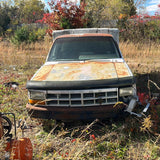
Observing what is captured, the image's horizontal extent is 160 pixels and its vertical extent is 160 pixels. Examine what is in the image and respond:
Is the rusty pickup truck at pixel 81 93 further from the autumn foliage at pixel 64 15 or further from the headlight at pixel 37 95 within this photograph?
the autumn foliage at pixel 64 15

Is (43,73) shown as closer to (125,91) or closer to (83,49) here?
(83,49)

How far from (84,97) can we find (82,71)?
643 mm

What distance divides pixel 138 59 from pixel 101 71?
6.61 meters

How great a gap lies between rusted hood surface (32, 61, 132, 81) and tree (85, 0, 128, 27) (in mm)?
8762

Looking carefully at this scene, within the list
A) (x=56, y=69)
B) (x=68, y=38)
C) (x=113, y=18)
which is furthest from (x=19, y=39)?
(x=56, y=69)

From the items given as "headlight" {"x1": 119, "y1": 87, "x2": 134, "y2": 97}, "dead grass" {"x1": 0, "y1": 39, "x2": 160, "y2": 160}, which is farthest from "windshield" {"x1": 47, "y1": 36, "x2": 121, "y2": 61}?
"dead grass" {"x1": 0, "y1": 39, "x2": 160, "y2": 160}

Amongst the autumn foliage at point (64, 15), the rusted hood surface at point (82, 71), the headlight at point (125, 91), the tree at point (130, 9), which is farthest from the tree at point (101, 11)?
the headlight at point (125, 91)

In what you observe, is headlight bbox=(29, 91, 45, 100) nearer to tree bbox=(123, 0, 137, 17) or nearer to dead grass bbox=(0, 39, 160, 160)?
dead grass bbox=(0, 39, 160, 160)

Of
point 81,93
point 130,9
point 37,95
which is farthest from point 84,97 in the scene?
point 130,9

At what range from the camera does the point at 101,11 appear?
13469 millimetres

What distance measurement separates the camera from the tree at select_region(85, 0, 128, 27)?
1274 centimetres

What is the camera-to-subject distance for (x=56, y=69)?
378cm

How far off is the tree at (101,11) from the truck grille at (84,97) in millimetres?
9734

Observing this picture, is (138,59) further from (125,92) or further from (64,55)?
(125,92)
